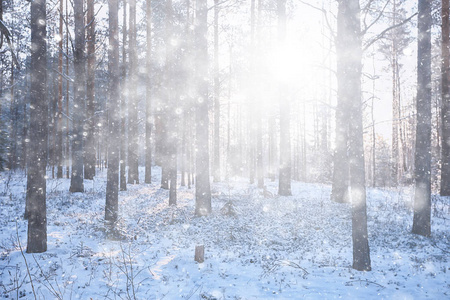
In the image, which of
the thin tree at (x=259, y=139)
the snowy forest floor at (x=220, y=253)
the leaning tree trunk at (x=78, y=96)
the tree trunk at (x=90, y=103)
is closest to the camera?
the snowy forest floor at (x=220, y=253)

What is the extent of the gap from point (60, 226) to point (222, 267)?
5.53m

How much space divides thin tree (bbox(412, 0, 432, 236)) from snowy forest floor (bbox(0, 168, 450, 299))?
1.24 meters

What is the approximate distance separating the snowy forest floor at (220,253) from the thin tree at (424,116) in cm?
124


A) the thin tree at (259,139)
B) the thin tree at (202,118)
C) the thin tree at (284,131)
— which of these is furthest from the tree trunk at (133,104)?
the thin tree at (284,131)

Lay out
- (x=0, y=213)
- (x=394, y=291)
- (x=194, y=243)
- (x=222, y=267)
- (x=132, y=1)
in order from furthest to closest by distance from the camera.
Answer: (x=132, y=1)
(x=0, y=213)
(x=194, y=243)
(x=222, y=267)
(x=394, y=291)

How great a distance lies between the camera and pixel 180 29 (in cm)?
1561

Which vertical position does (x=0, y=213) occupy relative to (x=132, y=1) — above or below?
below

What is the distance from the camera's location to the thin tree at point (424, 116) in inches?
314

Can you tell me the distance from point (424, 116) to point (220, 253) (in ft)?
25.2

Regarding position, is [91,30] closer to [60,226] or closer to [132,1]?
[132,1]

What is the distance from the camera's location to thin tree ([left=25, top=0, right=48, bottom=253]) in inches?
233

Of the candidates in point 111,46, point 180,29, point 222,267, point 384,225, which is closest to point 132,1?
point 180,29

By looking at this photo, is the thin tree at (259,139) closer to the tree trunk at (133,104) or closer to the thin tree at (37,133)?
the tree trunk at (133,104)

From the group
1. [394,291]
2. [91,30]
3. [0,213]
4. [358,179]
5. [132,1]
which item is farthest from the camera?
[91,30]
